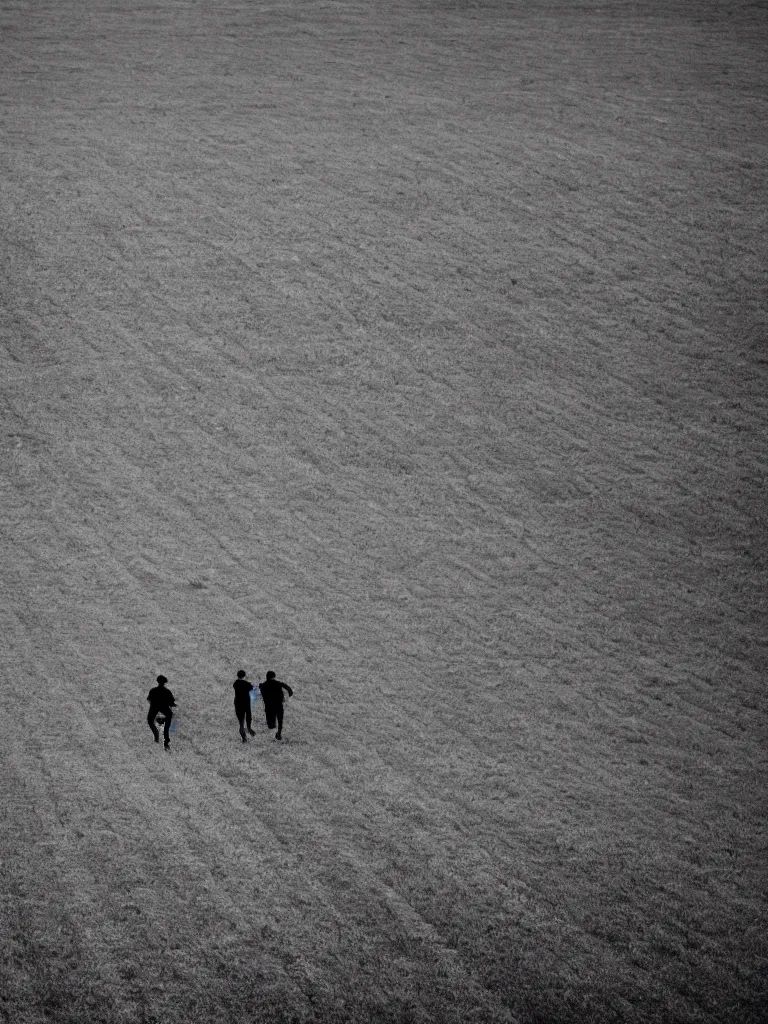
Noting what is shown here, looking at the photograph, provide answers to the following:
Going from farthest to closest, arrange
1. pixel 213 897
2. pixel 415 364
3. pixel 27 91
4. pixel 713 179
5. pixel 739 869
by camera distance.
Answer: pixel 27 91, pixel 713 179, pixel 415 364, pixel 739 869, pixel 213 897

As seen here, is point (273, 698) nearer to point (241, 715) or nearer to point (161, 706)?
point (241, 715)

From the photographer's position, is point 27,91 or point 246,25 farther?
point 246,25

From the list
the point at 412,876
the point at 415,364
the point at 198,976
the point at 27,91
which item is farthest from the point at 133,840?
the point at 27,91

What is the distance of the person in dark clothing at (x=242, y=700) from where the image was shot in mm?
8570

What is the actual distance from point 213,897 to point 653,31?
20.5 m

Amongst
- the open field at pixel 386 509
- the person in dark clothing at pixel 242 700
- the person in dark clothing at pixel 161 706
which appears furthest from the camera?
the person in dark clothing at pixel 242 700

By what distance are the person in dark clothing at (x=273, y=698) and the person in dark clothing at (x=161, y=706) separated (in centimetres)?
94

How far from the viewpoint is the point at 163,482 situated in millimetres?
11938

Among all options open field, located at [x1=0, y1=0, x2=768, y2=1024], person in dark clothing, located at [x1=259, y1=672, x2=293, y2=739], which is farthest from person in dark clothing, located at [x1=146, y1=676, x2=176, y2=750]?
person in dark clothing, located at [x1=259, y1=672, x2=293, y2=739]

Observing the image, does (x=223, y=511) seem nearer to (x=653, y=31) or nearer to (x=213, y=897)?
(x=213, y=897)

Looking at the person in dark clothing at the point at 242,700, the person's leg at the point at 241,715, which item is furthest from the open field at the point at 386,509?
the person in dark clothing at the point at 242,700

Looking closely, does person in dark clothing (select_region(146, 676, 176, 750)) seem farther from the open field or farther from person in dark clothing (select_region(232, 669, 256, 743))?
person in dark clothing (select_region(232, 669, 256, 743))

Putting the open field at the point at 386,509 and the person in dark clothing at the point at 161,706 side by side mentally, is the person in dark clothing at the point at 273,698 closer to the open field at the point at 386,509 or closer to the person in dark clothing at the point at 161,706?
the open field at the point at 386,509

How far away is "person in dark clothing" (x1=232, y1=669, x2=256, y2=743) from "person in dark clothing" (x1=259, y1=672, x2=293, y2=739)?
17 cm
